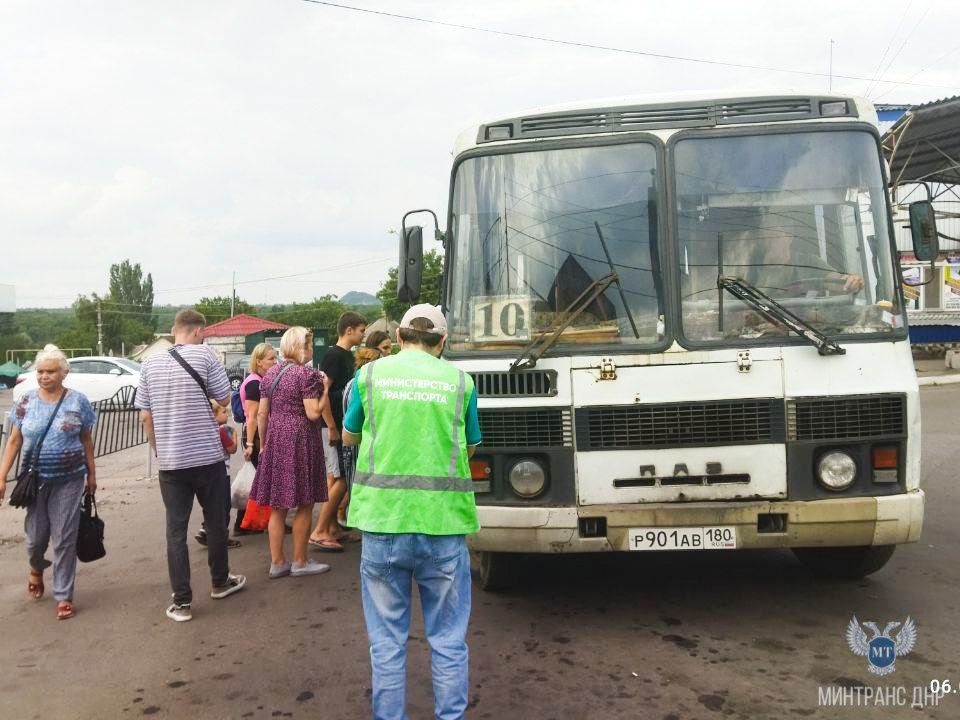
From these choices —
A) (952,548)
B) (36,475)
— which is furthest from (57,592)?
(952,548)

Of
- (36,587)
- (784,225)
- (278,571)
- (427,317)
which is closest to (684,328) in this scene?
(784,225)

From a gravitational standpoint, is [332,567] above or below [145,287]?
below

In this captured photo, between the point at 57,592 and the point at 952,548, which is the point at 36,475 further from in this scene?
the point at 952,548

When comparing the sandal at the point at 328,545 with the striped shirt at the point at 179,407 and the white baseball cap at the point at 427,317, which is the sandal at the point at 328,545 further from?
the white baseball cap at the point at 427,317

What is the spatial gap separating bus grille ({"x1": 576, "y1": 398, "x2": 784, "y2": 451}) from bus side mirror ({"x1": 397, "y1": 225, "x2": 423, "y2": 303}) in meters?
1.46

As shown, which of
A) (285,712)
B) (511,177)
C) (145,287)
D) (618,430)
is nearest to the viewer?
(285,712)

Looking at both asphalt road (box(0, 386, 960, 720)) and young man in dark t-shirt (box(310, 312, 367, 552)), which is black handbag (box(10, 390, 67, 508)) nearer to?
asphalt road (box(0, 386, 960, 720))

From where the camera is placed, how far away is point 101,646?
5.10m

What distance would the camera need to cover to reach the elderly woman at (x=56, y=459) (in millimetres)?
5793

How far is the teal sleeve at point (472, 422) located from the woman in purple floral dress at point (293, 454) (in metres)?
2.71

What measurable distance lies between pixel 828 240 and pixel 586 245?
1341 mm

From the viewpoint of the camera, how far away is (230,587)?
6023 millimetres

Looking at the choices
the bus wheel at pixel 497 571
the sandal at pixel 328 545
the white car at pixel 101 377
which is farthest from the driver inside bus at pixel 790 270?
the white car at pixel 101 377

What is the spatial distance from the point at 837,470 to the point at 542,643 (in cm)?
180
